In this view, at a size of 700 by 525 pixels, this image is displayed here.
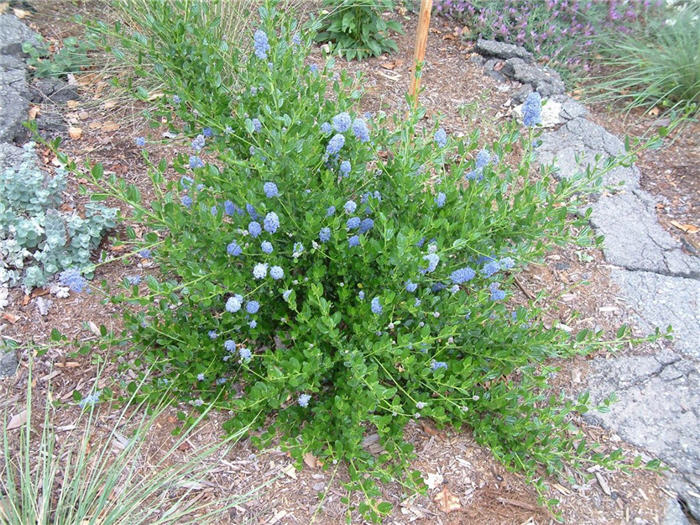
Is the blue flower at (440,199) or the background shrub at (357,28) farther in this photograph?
the background shrub at (357,28)

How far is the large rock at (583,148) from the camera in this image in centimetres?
367

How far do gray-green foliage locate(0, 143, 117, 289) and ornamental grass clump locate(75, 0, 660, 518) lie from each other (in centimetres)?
68

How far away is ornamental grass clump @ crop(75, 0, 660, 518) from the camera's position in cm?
192

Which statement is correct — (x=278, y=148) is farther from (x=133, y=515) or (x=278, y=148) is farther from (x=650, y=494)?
(x=650, y=494)

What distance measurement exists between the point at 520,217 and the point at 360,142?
657 millimetres

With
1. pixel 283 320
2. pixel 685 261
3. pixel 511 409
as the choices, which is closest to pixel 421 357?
pixel 511 409

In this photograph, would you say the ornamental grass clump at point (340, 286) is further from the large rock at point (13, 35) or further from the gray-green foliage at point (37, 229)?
the large rock at point (13, 35)

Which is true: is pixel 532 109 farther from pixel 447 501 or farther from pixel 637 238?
pixel 637 238

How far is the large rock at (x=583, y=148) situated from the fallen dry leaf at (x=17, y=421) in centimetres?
318

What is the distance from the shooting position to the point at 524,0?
489 centimetres

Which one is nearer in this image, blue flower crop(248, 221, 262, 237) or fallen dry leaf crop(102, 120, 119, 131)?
blue flower crop(248, 221, 262, 237)

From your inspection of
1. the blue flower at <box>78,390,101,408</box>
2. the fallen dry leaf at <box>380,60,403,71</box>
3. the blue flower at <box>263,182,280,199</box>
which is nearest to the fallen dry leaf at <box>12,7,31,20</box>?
the fallen dry leaf at <box>380,60,403,71</box>

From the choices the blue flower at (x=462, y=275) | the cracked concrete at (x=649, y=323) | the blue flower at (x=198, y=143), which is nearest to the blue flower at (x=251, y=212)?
the blue flower at (x=198, y=143)

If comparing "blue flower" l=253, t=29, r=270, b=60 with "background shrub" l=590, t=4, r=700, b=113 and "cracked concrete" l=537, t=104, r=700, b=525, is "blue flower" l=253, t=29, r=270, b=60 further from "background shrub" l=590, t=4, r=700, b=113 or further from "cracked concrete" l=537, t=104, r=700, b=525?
"background shrub" l=590, t=4, r=700, b=113
